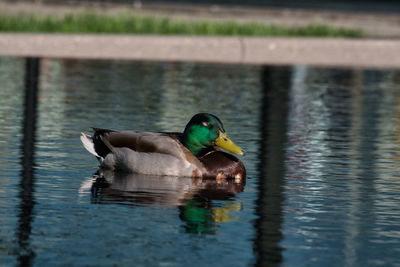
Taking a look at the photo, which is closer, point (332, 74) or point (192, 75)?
point (192, 75)

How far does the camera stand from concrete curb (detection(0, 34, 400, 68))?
20.8m

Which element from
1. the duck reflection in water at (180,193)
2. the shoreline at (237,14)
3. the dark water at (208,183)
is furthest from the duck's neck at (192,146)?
the shoreline at (237,14)

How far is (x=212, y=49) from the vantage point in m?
21.5

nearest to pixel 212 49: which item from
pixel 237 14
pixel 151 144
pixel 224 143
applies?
pixel 237 14

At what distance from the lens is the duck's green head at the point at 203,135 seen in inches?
392

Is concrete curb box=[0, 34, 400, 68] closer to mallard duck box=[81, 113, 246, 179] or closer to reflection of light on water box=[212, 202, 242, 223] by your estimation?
mallard duck box=[81, 113, 246, 179]

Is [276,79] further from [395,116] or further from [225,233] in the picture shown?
[225,233]

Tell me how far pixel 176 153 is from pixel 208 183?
39cm

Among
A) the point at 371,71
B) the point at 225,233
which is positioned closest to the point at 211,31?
the point at 371,71

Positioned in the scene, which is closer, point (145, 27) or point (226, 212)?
point (226, 212)

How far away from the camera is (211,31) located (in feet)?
75.6

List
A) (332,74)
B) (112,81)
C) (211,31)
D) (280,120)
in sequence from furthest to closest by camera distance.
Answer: (211,31) → (332,74) → (112,81) → (280,120)

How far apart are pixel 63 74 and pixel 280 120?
19.4ft

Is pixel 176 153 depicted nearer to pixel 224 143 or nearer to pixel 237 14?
pixel 224 143
